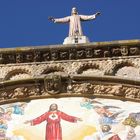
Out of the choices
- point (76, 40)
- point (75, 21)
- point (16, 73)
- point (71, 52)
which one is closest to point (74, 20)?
point (75, 21)

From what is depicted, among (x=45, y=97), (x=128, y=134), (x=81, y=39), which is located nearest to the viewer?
(x=128, y=134)

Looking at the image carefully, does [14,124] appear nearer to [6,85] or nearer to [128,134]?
[6,85]

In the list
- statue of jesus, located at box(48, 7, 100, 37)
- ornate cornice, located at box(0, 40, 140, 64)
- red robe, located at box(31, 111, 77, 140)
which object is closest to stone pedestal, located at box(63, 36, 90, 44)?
statue of jesus, located at box(48, 7, 100, 37)

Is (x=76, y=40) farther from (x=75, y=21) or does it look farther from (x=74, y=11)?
(x=74, y=11)

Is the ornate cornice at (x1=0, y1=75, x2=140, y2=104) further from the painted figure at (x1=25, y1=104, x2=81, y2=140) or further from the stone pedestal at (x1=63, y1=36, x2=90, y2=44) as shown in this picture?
the stone pedestal at (x1=63, y1=36, x2=90, y2=44)

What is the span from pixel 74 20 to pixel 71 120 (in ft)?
9.31

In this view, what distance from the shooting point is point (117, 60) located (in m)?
11.6

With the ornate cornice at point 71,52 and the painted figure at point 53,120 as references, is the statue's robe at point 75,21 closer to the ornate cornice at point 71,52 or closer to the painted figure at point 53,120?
the ornate cornice at point 71,52

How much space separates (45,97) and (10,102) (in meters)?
0.59

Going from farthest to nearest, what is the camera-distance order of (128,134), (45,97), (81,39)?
(81,39) → (45,97) → (128,134)

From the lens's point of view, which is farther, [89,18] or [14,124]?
[89,18]

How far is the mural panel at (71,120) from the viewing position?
408 inches

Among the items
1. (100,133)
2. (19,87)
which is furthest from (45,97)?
(100,133)

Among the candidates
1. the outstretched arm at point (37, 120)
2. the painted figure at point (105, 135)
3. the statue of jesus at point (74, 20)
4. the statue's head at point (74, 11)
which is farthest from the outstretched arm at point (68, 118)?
the statue's head at point (74, 11)
